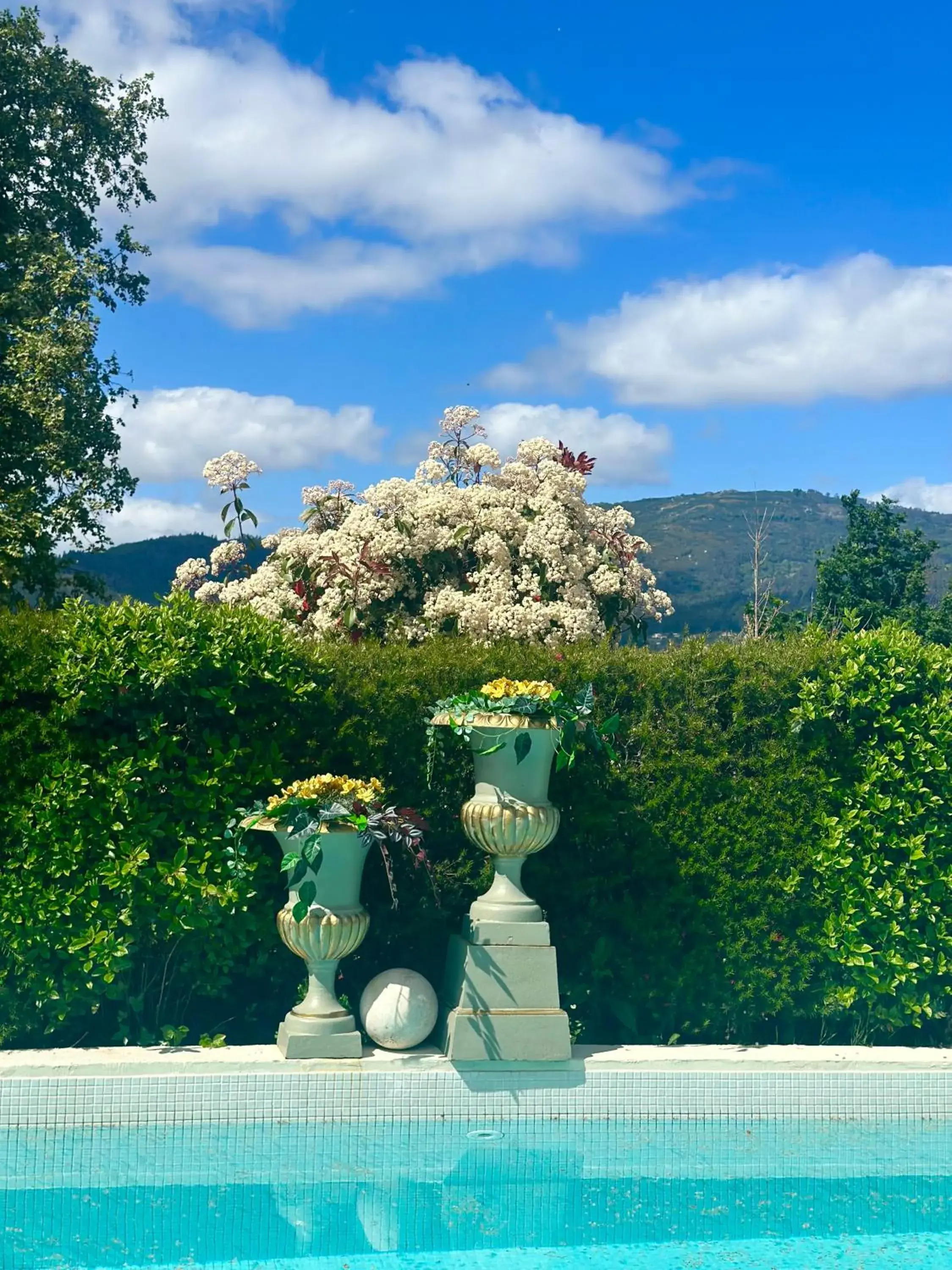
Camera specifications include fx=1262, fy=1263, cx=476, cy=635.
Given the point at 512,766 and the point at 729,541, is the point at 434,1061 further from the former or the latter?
the point at 729,541

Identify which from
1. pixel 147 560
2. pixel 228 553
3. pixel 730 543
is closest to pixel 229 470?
pixel 228 553

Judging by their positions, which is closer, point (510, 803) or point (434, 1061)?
point (434, 1061)

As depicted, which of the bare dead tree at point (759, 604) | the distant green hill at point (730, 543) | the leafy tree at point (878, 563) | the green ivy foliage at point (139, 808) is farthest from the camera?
the distant green hill at point (730, 543)

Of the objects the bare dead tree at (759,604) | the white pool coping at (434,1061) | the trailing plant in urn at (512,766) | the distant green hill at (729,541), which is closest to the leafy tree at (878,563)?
the bare dead tree at (759,604)

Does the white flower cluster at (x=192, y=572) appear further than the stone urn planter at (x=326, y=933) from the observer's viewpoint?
Yes

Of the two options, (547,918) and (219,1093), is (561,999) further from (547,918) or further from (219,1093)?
(219,1093)

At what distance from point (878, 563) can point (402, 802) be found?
87.9ft

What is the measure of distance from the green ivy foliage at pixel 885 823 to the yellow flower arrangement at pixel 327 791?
2.75m

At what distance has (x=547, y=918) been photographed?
7547 mm

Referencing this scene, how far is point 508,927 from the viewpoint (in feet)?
22.6

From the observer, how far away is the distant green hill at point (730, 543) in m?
70.9

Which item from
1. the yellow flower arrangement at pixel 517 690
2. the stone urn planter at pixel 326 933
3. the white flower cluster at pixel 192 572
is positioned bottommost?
the stone urn planter at pixel 326 933

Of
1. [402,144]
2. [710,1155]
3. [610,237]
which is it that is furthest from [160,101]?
[710,1155]

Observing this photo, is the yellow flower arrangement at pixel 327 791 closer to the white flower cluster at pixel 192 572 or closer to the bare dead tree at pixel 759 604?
the white flower cluster at pixel 192 572
